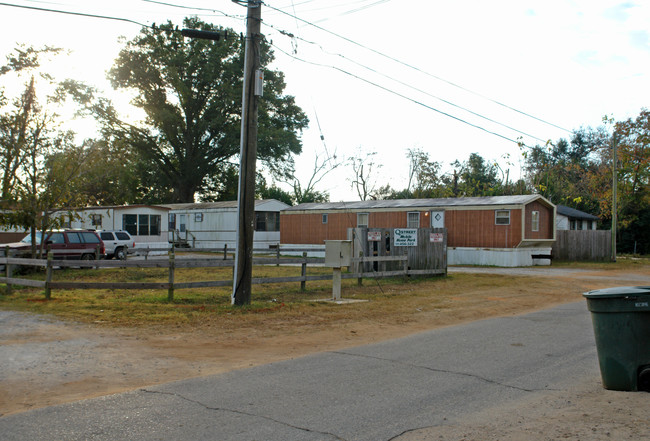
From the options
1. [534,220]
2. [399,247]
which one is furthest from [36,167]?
[534,220]

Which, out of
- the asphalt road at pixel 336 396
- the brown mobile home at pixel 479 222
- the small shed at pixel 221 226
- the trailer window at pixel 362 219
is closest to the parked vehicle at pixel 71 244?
the brown mobile home at pixel 479 222

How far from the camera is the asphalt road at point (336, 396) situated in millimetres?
5141

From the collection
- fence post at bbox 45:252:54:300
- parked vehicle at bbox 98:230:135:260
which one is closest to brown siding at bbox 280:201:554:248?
parked vehicle at bbox 98:230:135:260

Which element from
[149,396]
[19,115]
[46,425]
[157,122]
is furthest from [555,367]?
[157,122]

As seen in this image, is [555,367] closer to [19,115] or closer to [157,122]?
[19,115]

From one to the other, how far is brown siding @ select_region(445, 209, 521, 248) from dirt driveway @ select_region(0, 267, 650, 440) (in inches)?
659

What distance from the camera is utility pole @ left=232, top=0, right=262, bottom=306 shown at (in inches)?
512

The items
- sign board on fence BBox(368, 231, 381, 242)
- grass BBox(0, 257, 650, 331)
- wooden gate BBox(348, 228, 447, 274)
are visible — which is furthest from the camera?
wooden gate BBox(348, 228, 447, 274)

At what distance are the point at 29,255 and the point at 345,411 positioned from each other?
63.5ft

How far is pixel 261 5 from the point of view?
519 inches

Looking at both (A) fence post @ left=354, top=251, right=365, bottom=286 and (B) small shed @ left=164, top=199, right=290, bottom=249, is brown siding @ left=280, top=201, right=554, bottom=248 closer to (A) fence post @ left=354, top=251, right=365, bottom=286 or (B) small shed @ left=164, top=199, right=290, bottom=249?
(B) small shed @ left=164, top=199, right=290, bottom=249

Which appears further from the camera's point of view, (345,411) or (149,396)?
(149,396)

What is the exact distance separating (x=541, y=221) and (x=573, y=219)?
18098 millimetres

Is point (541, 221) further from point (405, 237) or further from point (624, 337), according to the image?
point (624, 337)
